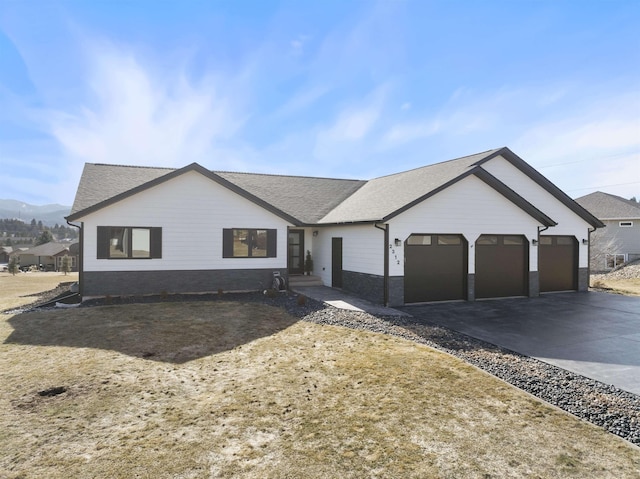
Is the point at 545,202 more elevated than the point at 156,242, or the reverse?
the point at 545,202

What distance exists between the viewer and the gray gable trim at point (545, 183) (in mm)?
16344

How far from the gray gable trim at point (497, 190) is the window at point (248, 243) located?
5.17 m

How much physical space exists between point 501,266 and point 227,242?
36.5 ft

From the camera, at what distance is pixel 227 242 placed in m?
14.8

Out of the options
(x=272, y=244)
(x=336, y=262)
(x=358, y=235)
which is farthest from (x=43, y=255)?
(x=358, y=235)

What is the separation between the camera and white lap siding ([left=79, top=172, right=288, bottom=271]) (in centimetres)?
1330

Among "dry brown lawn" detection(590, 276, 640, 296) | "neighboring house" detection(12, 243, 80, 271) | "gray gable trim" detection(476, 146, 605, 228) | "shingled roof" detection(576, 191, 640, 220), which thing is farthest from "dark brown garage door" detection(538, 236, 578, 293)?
"neighboring house" detection(12, 243, 80, 271)

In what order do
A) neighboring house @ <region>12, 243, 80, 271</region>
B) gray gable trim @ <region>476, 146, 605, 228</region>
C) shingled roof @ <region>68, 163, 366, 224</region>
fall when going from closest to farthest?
shingled roof @ <region>68, 163, 366, 224</region> < gray gable trim @ <region>476, 146, 605, 228</region> < neighboring house @ <region>12, 243, 80, 271</region>

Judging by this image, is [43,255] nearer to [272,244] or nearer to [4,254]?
[4,254]

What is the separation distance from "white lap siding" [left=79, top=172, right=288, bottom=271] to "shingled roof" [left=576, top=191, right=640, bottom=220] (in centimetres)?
3121

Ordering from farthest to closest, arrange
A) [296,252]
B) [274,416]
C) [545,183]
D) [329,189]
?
[329,189], [296,252], [545,183], [274,416]

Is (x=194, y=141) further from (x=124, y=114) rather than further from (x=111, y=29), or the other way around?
(x=111, y=29)

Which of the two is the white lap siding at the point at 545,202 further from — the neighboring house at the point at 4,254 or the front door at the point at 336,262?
the neighboring house at the point at 4,254

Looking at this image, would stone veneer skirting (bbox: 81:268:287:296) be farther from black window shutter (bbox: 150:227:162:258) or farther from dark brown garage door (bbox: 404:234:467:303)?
dark brown garage door (bbox: 404:234:467:303)
